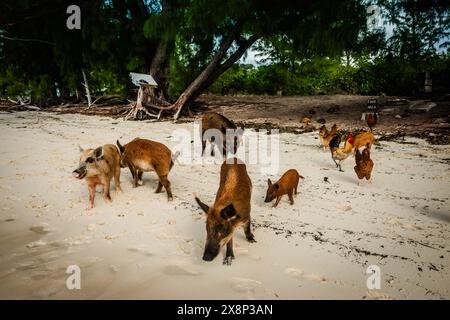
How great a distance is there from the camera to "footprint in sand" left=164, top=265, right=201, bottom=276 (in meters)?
3.16

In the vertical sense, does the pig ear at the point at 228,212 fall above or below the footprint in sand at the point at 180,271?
above

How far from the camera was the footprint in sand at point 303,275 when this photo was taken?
10.3ft

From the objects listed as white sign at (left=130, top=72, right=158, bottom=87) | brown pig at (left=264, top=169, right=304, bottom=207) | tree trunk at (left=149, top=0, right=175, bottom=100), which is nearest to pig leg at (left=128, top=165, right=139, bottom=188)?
brown pig at (left=264, top=169, right=304, bottom=207)

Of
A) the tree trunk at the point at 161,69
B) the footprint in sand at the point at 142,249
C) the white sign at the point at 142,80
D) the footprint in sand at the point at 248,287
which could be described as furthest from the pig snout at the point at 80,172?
the tree trunk at the point at 161,69

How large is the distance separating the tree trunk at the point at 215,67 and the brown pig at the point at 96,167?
30.9 ft

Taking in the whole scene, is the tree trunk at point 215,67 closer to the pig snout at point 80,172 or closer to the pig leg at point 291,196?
the pig snout at point 80,172

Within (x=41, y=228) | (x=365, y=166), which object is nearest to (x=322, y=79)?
(x=365, y=166)

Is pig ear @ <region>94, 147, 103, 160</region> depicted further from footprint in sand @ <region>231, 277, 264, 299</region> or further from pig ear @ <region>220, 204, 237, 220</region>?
footprint in sand @ <region>231, 277, 264, 299</region>

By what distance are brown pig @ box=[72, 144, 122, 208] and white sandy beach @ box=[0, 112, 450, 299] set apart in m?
0.35

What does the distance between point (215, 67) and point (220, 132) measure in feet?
25.6

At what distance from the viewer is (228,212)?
3062 millimetres

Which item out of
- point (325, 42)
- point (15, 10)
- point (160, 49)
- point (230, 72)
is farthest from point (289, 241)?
point (230, 72)

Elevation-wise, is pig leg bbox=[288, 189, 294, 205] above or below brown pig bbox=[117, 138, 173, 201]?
below

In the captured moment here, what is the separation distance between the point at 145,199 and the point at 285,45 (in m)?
9.94
